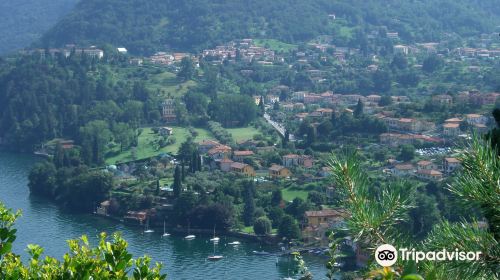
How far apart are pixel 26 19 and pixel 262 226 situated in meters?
45.3

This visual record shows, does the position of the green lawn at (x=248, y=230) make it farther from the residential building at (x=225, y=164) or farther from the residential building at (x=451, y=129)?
the residential building at (x=451, y=129)

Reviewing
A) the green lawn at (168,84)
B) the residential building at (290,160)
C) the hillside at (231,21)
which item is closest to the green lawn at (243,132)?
the residential building at (290,160)

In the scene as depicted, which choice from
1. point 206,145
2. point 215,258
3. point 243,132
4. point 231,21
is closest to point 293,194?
point 215,258

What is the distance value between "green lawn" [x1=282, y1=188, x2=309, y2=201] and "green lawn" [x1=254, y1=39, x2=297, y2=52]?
23.0 meters

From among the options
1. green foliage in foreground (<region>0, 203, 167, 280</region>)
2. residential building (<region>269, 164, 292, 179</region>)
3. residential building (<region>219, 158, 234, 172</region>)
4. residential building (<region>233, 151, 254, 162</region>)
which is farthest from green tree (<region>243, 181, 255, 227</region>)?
green foliage in foreground (<region>0, 203, 167, 280</region>)

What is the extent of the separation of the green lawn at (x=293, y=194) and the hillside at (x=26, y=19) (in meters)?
35.4

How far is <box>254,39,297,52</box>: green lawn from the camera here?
4288 centimetres

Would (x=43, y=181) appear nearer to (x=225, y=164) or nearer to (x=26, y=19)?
(x=225, y=164)

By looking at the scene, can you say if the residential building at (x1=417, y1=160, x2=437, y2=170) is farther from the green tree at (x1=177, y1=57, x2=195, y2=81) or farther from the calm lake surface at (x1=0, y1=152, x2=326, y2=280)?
the green tree at (x1=177, y1=57, x2=195, y2=81)

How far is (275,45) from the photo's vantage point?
43.5 m

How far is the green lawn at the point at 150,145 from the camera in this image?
24.7 meters

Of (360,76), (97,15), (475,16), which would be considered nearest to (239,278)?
(360,76)

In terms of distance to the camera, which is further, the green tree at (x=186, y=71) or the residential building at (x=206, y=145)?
the green tree at (x=186, y=71)

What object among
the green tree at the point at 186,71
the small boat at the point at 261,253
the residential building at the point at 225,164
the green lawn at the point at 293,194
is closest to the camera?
the small boat at the point at 261,253
